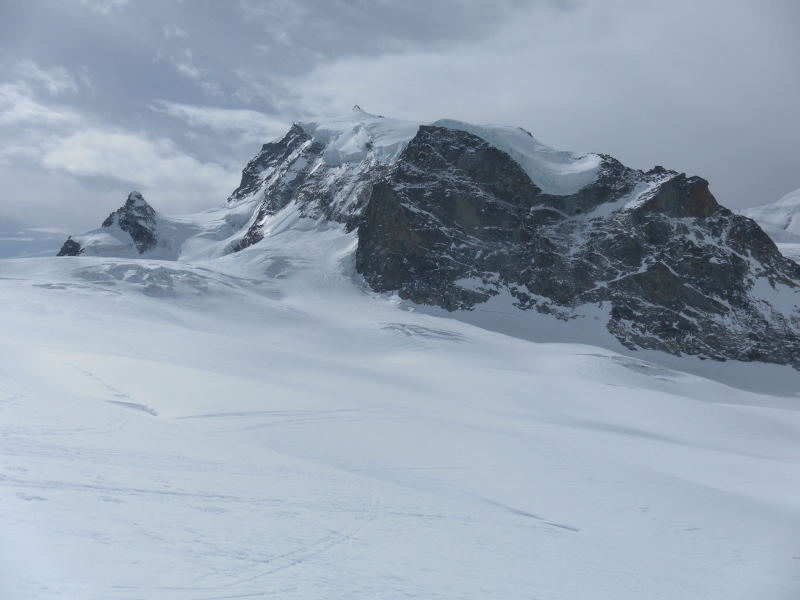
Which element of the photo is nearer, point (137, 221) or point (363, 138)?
point (363, 138)

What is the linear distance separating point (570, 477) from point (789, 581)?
20.2 feet

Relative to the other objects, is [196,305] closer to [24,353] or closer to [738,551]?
[24,353]

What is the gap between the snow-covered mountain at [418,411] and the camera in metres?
8.50

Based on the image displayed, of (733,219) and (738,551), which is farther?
(733,219)

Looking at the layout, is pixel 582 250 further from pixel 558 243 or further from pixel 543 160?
pixel 543 160

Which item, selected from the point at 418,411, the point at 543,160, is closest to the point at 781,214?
the point at 543,160

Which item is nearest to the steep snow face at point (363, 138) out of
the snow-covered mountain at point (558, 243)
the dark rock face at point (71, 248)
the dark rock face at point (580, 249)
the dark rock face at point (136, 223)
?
the snow-covered mountain at point (558, 243)

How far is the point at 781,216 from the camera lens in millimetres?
179500

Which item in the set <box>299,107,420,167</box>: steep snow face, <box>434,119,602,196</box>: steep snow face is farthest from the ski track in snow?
<box>299,107,420,167</box>: steep snow face

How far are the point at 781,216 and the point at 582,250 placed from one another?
Answer: 133 metres

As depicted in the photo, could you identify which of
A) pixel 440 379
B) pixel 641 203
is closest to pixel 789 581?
pixel 440 379

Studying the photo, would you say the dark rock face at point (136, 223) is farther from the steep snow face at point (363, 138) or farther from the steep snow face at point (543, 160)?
the steep snow face at point (543, 160)

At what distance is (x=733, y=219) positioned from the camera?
81062 mm

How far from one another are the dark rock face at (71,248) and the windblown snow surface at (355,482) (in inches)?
3118
